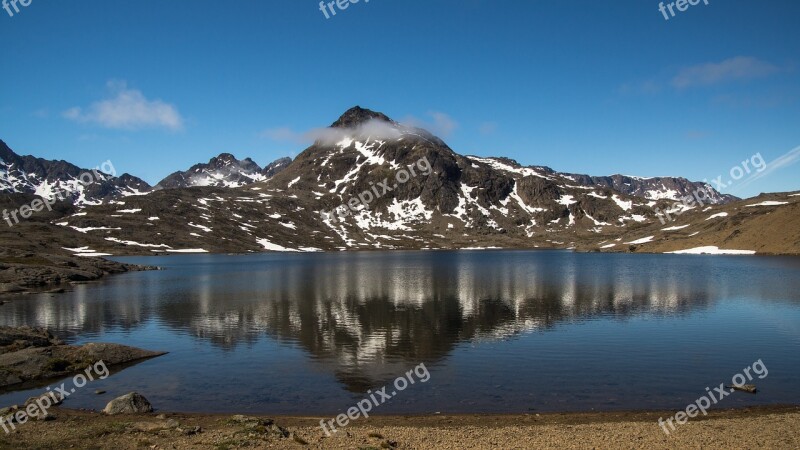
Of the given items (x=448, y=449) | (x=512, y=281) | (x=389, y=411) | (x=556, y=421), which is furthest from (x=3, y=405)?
(x=512, y=281)

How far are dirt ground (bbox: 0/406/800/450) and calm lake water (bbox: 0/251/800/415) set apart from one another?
262 cm

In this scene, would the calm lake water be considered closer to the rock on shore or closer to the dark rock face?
the dark rock face

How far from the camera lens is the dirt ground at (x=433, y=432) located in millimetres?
21484

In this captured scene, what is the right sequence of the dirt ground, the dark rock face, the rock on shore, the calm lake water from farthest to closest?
the rock on shore < the dark rock face < the calm lake water < the dirt ground

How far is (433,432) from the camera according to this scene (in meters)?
23.9

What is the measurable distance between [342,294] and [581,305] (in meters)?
41.6

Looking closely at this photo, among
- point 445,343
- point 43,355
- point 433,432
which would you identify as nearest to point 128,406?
point 43,355

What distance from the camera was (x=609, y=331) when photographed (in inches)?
2025

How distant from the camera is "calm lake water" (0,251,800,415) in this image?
104 ft

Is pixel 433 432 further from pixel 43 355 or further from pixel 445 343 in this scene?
pixel 43 355

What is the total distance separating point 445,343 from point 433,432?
79.3 feet

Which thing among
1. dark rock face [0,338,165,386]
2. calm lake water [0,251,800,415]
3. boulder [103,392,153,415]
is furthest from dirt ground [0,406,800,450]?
dark rock face [0,338,165,386]

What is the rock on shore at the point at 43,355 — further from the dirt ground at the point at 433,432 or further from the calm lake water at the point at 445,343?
the dirt ground at the point at 433,432

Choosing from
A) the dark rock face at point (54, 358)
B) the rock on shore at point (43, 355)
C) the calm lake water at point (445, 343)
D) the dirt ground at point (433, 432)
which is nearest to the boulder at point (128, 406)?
the dirt ground at point (433, 432)
